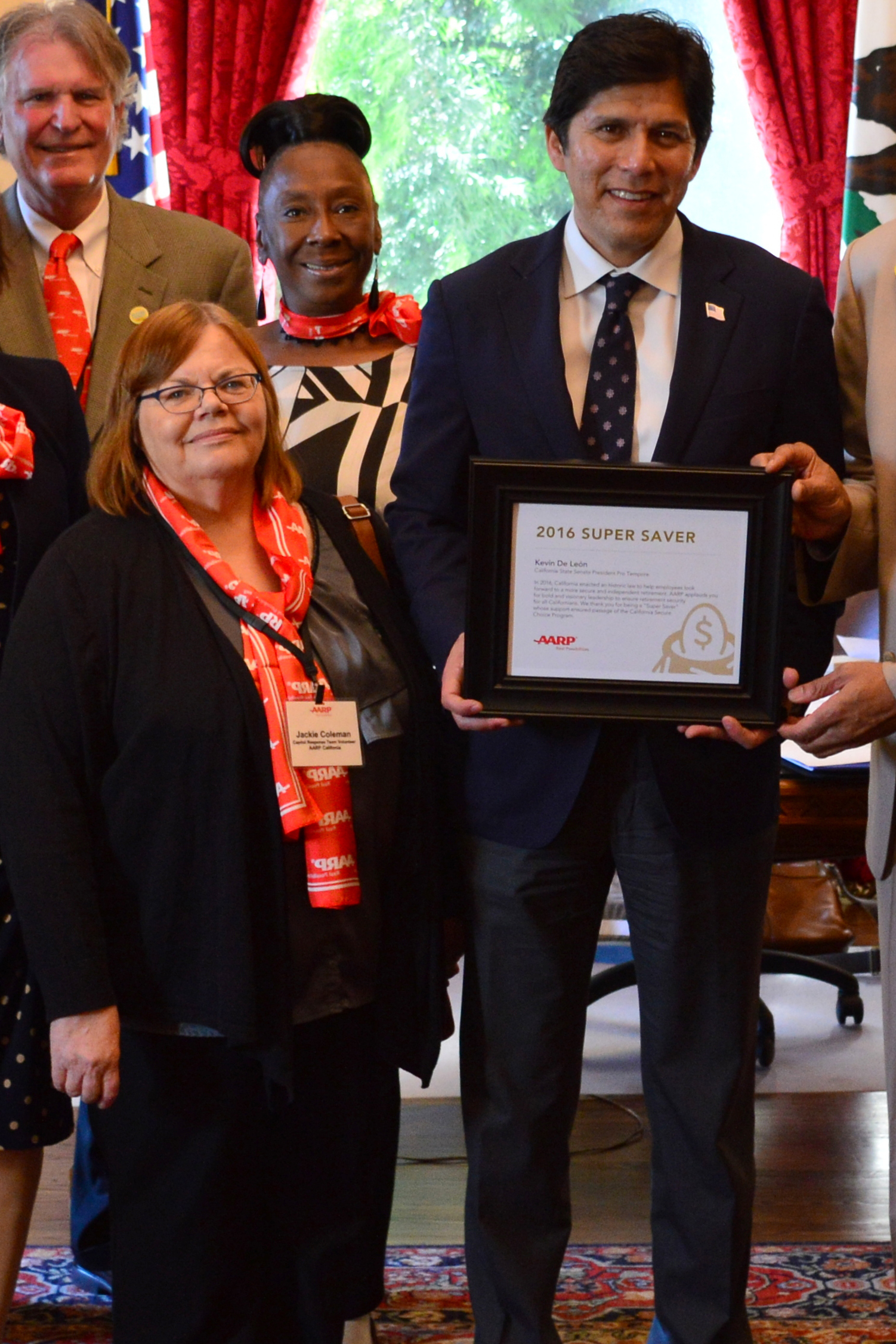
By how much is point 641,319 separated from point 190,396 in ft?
1.99

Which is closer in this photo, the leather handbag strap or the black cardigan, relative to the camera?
the black cardigan

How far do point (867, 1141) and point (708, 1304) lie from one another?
121 cm

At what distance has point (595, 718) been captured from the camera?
1.69 meters

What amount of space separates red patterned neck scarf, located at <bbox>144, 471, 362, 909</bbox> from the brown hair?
4 centimetres

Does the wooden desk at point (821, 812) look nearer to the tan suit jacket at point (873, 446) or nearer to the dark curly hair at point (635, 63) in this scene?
the tan suit jacket at point (873, 446)

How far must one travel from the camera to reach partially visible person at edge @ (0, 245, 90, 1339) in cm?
187

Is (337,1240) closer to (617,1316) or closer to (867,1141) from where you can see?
(617,1316)

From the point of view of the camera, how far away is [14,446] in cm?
184

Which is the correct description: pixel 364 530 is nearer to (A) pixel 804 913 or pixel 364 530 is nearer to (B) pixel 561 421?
(B) pixel 561 421

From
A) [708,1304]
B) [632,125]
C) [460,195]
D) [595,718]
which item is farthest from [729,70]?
[708,1304]

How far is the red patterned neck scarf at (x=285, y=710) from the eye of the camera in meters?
1.74

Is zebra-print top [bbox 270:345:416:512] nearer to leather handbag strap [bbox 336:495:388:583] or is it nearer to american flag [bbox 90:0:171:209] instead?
leather handbag strap [bbox 336:495:388:583]

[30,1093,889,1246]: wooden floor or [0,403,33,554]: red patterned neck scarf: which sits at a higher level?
[0,403,33,554]: red patterned neck scarf

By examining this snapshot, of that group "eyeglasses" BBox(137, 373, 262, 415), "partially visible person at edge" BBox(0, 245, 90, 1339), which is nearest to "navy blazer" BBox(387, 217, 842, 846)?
"eyeglasses" BBox(137, 373, 262, 415)
